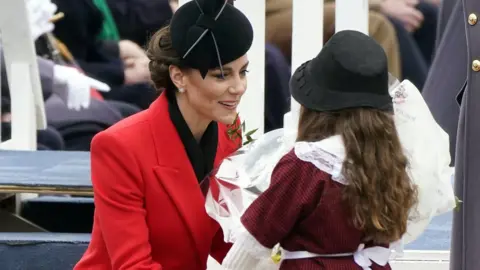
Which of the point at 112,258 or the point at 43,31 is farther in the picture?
the point at 43,31

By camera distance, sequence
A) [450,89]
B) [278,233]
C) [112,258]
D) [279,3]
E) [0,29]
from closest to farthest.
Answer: [278,233], [112,258], [450,89], [0,29], [279,3]

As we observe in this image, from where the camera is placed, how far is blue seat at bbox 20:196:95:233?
4.39m

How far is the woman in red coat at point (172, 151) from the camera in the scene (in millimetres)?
2250

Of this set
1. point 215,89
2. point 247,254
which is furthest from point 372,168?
point 215,89

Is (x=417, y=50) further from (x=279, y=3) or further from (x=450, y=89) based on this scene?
(x=450, y=89)

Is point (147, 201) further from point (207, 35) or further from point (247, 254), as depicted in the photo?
point (207, 35)

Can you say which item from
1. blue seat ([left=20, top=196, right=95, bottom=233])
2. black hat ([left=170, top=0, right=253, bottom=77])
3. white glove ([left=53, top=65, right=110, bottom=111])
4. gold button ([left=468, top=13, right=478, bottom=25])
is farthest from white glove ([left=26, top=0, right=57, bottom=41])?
black hat ([left=170, top=0, right=253, bottom=77])

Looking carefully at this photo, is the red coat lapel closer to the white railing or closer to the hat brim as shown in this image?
the hat brim

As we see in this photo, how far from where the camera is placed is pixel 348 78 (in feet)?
6.96

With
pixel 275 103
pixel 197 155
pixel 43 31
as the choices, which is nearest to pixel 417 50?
pixel 275 103

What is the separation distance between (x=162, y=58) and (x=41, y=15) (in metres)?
4.02

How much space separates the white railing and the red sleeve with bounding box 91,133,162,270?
2.61 m

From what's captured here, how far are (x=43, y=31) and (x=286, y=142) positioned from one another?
4.21m

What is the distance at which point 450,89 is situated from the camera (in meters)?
3.91
